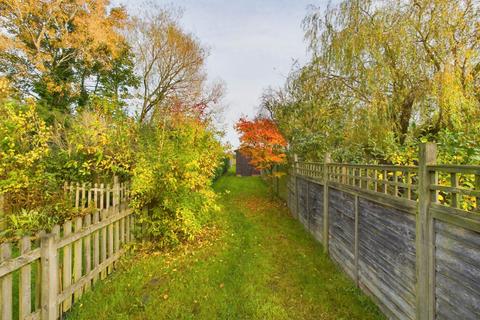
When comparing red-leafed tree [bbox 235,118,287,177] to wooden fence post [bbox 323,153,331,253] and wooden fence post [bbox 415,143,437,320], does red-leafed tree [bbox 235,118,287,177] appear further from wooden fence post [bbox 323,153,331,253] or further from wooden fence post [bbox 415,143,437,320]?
wooden fence post [bbox 415,143,437,320]

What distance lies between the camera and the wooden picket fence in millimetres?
2344

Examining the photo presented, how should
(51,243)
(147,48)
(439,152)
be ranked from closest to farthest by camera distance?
(51,243) < (439,152) < (147,48)

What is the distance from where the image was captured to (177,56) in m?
18.4

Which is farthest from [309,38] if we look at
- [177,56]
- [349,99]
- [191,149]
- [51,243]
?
[177,56]

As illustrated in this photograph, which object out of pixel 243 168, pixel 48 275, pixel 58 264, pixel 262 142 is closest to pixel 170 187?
pixel 58 264

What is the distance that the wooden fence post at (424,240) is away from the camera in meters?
2.36

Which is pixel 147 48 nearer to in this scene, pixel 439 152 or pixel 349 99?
pixel 349 99

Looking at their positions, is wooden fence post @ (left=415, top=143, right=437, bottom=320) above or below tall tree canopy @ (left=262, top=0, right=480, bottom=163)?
below

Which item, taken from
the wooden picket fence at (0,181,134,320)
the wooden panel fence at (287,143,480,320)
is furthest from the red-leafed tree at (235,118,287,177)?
the wooden picket fence at (0,181,134,320)

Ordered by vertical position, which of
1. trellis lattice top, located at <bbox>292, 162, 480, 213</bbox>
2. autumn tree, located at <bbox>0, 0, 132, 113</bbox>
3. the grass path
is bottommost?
the grass path

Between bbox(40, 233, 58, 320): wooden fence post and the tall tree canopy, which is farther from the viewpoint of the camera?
the tall tree canopy

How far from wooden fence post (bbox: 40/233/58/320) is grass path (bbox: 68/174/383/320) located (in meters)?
0.43

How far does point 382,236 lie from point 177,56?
18.1m

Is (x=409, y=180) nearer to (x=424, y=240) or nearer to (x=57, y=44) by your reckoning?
(x=424, y=240)
